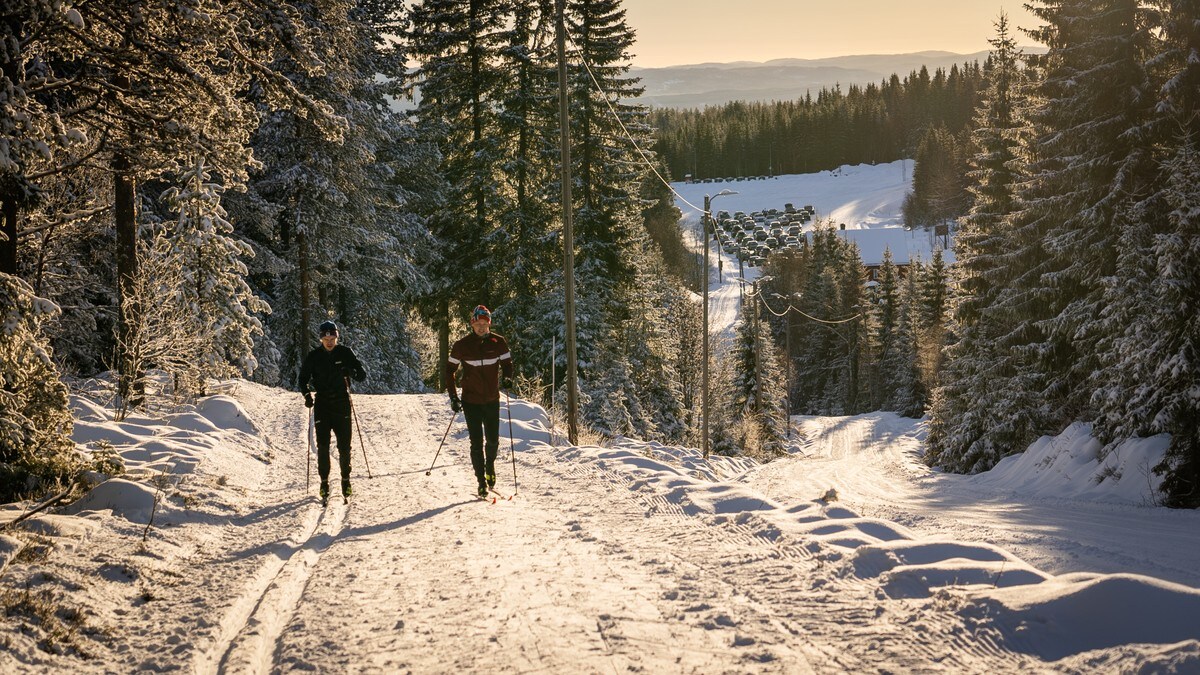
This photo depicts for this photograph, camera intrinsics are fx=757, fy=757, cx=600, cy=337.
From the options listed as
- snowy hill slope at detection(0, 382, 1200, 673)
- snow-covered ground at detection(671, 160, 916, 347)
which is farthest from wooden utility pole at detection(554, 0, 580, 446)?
snow-covered ground at detection(671, 160, 916, 347)

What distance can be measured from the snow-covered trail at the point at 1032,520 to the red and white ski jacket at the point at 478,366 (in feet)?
12.8

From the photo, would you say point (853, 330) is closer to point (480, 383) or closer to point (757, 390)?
point (757, 390)

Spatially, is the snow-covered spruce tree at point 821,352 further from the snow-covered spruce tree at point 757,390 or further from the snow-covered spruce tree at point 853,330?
the snow-covered spruce tree at point 757,390

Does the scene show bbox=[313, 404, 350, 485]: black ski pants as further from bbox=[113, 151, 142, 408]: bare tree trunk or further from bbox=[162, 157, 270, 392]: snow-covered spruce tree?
bbox=[162, 157, 270, 392]: snow-covered spruce tree

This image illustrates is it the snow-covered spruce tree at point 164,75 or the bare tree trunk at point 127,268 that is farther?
the bare tree trunk at point 127,268

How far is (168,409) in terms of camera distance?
14.4 metres

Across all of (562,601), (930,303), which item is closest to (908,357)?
(930,303)

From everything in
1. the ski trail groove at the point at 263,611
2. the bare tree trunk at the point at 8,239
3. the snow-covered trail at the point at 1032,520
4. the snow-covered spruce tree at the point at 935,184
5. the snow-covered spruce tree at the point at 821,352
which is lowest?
the snow-covered spruce tree at the point at 821,352

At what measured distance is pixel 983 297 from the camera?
86.2 feet

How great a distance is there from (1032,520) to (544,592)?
358 inches

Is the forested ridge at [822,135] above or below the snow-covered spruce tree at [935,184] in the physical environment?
Answer: above

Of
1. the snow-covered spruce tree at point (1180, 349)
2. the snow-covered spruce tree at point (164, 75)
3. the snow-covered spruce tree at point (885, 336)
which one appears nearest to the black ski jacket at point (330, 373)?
the snow-covered spruce tree at point (164, 75)

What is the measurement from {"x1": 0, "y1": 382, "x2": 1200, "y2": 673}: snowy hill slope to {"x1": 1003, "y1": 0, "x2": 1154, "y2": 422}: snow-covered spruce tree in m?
14.0

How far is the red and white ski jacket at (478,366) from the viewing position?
9453mm
